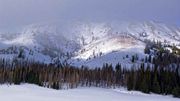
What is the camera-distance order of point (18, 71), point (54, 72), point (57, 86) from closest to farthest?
point (57, 86)
point (18, 71)
point (54, 72)

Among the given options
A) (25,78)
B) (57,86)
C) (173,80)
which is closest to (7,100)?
(57,86)

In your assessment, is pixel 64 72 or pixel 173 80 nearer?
pixel 173 80

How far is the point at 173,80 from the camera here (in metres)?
175

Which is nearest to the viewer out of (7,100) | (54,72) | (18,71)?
(7,100)

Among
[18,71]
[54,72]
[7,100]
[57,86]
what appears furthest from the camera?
[54,72]

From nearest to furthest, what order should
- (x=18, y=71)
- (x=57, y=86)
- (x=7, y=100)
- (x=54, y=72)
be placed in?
1. (x=7, y=100)
2. (x=57, y=86)
3. (x=18, y=71)
4. (x=54, y=72)

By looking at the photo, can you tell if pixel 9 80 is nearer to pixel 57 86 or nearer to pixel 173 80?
pixel 57 86

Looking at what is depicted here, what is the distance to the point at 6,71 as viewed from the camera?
17812 cm

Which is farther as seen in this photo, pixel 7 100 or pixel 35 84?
pixel 35 84

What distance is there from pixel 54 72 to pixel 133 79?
41.4m

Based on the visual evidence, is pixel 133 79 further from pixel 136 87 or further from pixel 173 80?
pixel 173 80

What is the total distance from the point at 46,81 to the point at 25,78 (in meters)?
12.8

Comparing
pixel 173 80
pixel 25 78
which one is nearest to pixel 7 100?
pixel 25 78

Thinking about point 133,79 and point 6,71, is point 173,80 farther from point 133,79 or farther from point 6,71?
point 6,71
